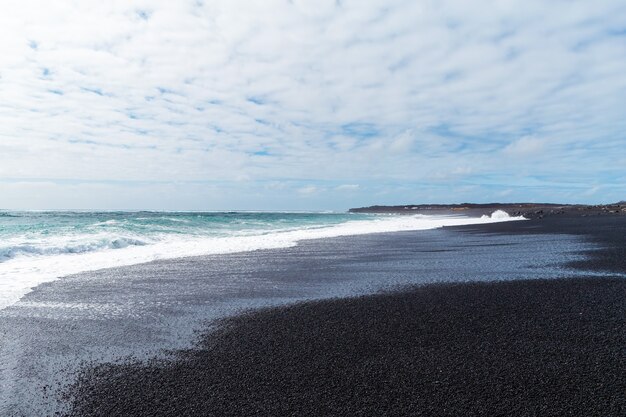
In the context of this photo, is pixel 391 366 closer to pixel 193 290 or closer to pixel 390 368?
pixel 390 368

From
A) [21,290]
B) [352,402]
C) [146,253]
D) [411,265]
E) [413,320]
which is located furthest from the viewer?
[146,253]

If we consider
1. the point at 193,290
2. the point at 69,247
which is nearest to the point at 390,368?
the point at 193,290

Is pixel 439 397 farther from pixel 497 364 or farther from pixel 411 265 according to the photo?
pixel 411 265

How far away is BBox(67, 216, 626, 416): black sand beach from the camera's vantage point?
157 inches

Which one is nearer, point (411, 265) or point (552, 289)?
point (552, 289)

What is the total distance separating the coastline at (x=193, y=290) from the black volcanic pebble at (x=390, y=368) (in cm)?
34

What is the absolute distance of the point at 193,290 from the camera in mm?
9703

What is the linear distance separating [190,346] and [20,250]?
15.3 metres

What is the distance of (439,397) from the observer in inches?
160

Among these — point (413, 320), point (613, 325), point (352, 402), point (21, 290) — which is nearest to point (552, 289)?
point (613, 325)

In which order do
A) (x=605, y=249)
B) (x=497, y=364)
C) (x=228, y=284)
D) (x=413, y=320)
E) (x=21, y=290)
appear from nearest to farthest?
(x=497, y=364), (x=413, y=320), (x=21, y=290), (x=228, y=284), (x=605, y=249)

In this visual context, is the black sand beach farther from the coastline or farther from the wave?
the wave

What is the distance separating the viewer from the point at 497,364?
4.81 metres

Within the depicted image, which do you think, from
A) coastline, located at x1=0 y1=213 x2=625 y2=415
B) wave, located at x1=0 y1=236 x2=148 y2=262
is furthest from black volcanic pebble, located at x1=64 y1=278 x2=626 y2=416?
wave, located at x1=0 y1=236 x2=148 y2=262
